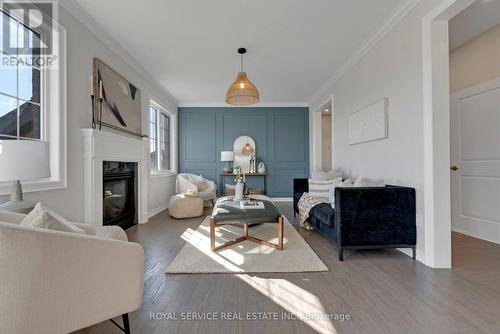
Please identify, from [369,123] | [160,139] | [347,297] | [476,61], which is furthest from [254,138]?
[347,297]

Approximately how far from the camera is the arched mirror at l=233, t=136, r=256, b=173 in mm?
6262

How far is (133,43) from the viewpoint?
3213 mm

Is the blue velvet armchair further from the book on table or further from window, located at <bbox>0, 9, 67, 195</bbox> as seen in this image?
window, located at <bbox>0, 9, 67, 195</bbox>

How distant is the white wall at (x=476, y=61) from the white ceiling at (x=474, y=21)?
0.10 m

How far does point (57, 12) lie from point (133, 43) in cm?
98

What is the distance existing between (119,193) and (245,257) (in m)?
2.28

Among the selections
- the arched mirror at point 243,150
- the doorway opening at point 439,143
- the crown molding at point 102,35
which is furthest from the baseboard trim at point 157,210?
the doorway opening at point 439,143

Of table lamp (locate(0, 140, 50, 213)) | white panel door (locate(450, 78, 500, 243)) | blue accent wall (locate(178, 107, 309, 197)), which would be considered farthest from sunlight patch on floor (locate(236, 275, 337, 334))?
blue accent wall (locate(178, 107, 309, 197))

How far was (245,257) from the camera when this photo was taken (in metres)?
2.46

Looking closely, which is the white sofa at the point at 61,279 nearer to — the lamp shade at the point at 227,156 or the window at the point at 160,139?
the window at the point at 160,139

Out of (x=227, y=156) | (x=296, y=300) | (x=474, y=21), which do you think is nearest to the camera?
(x=296, y=300)

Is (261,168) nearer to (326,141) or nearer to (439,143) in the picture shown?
(326,141)

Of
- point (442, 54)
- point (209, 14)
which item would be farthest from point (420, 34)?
point (209, 14)

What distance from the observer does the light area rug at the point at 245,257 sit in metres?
2.18
